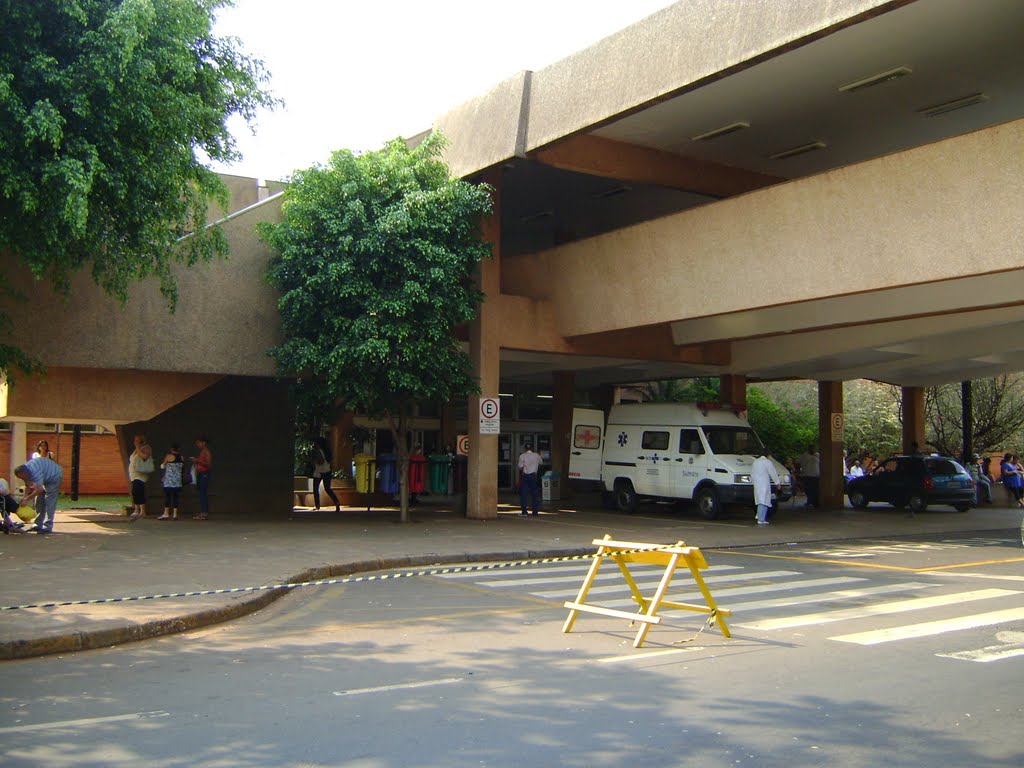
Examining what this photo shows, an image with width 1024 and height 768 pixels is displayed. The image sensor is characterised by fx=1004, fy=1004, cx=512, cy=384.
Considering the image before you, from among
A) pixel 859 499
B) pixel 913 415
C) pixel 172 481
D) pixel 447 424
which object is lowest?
pixel 859 499

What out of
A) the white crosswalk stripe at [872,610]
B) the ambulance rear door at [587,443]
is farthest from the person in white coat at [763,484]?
the white crosswalk stripe at [872,610]

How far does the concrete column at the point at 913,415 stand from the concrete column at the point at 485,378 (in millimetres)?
16627

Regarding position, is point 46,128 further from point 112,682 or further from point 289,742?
point 289,742

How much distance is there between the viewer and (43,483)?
17484mm

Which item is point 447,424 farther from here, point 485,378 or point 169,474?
point 169,474

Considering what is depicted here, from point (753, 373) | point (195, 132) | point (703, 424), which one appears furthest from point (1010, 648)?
point (753, 373)

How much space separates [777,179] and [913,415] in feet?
41.2

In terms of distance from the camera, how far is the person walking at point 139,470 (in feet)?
67.7

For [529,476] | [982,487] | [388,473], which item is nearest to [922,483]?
[982,487]

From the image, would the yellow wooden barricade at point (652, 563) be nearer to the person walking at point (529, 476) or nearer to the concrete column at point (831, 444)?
the person walking at point (529, 476)

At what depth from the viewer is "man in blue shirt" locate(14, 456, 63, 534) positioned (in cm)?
1722

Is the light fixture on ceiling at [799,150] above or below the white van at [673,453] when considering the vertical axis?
above

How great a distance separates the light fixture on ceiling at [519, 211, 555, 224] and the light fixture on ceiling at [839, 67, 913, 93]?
11.2 metres

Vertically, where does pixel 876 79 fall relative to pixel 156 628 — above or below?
above
